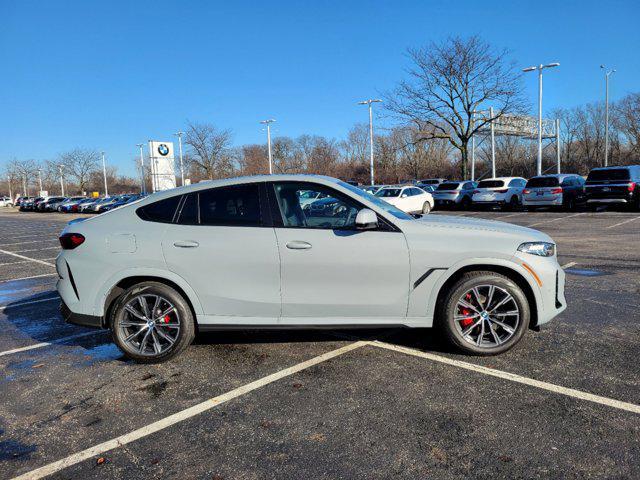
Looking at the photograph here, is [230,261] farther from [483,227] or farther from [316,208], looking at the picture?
[483,227]

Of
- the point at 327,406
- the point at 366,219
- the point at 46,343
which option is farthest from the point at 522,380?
the point at 46,343

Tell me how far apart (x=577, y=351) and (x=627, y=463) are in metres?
1.79

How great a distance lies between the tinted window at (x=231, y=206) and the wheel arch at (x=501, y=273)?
5.58ft

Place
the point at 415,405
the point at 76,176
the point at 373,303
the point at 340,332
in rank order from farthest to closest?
the point at 76,176 < the point at 340,332 < the point at 373,303 < the point at 415,405

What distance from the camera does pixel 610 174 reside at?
65.9ft

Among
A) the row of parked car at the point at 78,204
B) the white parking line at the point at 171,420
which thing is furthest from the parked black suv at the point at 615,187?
the row of parked car at the point at 78,204

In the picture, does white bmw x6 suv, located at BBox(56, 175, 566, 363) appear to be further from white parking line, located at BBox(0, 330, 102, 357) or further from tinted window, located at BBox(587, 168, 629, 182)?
tinted window, located at BBox(587, 168, 629, 182)

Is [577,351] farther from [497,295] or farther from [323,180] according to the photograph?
[323,180]

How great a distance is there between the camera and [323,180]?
4.31 meters

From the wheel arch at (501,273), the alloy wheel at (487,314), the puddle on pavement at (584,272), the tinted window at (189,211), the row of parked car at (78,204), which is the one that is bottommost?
the puddle on pavement at (584,272)

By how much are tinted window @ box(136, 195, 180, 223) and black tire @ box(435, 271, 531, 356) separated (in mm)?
2489

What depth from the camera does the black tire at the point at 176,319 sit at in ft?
13.6

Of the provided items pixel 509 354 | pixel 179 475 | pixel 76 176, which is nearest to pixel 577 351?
pixel 509 354

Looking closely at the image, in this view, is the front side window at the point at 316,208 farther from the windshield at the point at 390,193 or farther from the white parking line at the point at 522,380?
the windshield at the point at 390,193
